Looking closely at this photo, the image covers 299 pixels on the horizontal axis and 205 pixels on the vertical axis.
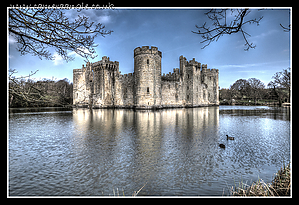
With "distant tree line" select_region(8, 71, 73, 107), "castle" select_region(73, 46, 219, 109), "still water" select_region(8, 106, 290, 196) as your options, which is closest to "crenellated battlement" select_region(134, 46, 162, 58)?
"castle" select_region(73, 46, 219, 109)

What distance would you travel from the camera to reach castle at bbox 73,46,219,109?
2659 cm

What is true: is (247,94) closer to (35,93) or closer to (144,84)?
(144,84)

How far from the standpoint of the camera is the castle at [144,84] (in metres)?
26.6

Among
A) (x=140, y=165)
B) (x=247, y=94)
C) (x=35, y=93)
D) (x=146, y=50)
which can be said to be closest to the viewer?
(x=35, y=93)

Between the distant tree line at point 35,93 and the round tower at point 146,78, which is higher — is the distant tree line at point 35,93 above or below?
below

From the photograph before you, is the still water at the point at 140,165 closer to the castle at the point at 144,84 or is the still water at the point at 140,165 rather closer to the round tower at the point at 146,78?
the round tower at the point at 146,78

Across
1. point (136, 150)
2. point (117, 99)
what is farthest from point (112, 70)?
point (136, 150)

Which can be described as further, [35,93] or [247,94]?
[247,94]

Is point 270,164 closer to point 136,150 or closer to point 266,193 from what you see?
point 266,193

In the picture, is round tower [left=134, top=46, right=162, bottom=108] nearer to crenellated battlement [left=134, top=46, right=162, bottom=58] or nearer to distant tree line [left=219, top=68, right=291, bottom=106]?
crenellated battlement [left=134, top=46, right=162, bottom=58]

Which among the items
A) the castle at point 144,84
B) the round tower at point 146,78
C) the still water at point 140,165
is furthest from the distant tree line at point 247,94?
the still water at point 140,165

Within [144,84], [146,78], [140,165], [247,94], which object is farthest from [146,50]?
[247,94]

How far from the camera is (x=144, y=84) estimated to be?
87.0ft
